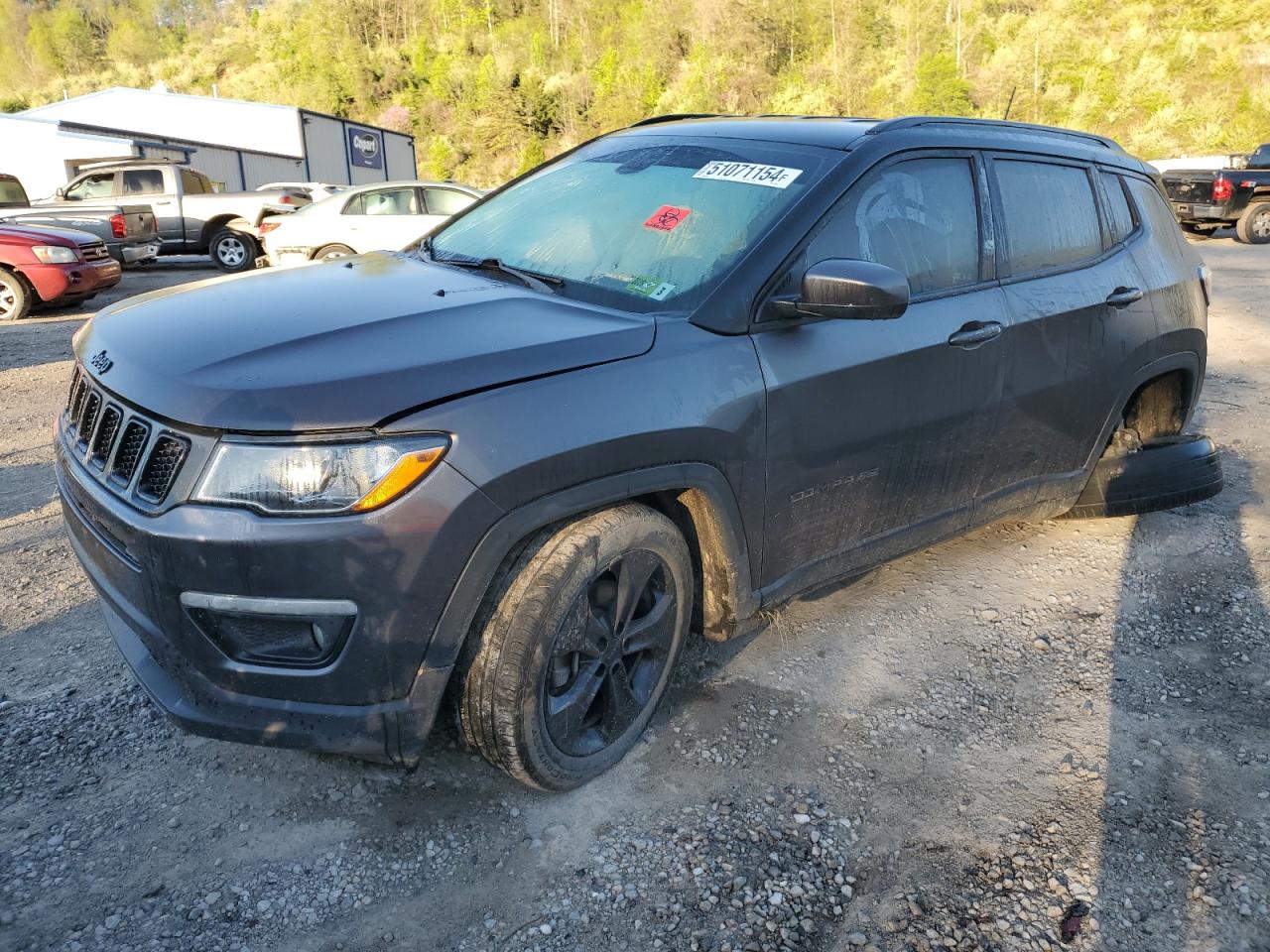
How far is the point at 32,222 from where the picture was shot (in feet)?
39.8

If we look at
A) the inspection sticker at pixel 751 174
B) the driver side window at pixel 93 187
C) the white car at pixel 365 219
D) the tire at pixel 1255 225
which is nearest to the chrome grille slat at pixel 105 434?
the inspection sticker at pixel 751 174

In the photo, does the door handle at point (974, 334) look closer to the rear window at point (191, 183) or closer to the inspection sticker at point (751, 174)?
the inspection sticker at point (751, 174)

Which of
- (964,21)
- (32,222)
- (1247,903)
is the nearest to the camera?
(1247,903)

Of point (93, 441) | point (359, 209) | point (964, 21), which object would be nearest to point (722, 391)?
point (93, 441)

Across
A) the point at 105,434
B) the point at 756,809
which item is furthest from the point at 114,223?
the point at 756,809

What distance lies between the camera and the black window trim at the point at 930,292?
2707 millimetres

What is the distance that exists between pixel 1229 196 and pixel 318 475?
1938 cm

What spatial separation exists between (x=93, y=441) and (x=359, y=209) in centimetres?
1052

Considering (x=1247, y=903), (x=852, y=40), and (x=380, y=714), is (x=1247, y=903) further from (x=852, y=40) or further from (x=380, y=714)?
(x=852, y=40)

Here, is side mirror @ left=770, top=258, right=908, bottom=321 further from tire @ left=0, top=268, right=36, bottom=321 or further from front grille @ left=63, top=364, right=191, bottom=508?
tire @ left=0, top=268, right=36, bottom=321

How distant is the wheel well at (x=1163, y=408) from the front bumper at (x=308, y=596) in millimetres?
3423

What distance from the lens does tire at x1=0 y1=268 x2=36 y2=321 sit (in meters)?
10.0

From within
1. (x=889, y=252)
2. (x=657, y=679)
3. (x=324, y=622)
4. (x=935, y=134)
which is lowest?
(x=657, y=679)

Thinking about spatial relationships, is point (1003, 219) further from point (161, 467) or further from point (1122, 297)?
point (161, 467)
